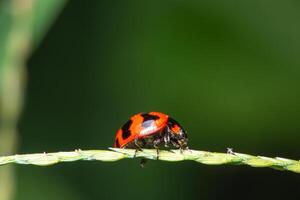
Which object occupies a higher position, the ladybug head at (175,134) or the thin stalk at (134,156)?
the ladybug head at (175,134)

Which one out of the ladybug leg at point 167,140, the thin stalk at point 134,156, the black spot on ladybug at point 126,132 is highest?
the black spot on ladybug at point 126,132

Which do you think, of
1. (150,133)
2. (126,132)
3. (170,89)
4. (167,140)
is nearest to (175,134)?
(167,140)

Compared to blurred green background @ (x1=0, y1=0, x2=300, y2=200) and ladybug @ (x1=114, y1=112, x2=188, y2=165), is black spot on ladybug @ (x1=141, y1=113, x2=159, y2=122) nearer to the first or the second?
ladybug @ (x1=114, y1=112, x2=188, y2=165)

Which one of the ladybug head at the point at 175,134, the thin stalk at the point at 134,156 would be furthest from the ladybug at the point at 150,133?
the thin stalk at the point at 134,156

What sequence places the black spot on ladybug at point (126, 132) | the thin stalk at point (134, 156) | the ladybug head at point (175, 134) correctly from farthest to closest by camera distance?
the ladybug head at point (175, 134) < the black spot on ladybug at point (126, 132) < the thin stalk at point (134, 156)

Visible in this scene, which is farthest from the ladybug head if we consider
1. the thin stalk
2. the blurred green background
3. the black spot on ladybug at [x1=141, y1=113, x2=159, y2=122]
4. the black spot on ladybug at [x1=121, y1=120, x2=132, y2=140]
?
the blurred green background

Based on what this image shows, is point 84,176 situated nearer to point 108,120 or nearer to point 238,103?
point 108,120

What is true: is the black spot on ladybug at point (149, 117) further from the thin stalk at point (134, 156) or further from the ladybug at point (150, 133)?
the thin stalk at point (134, 156)
